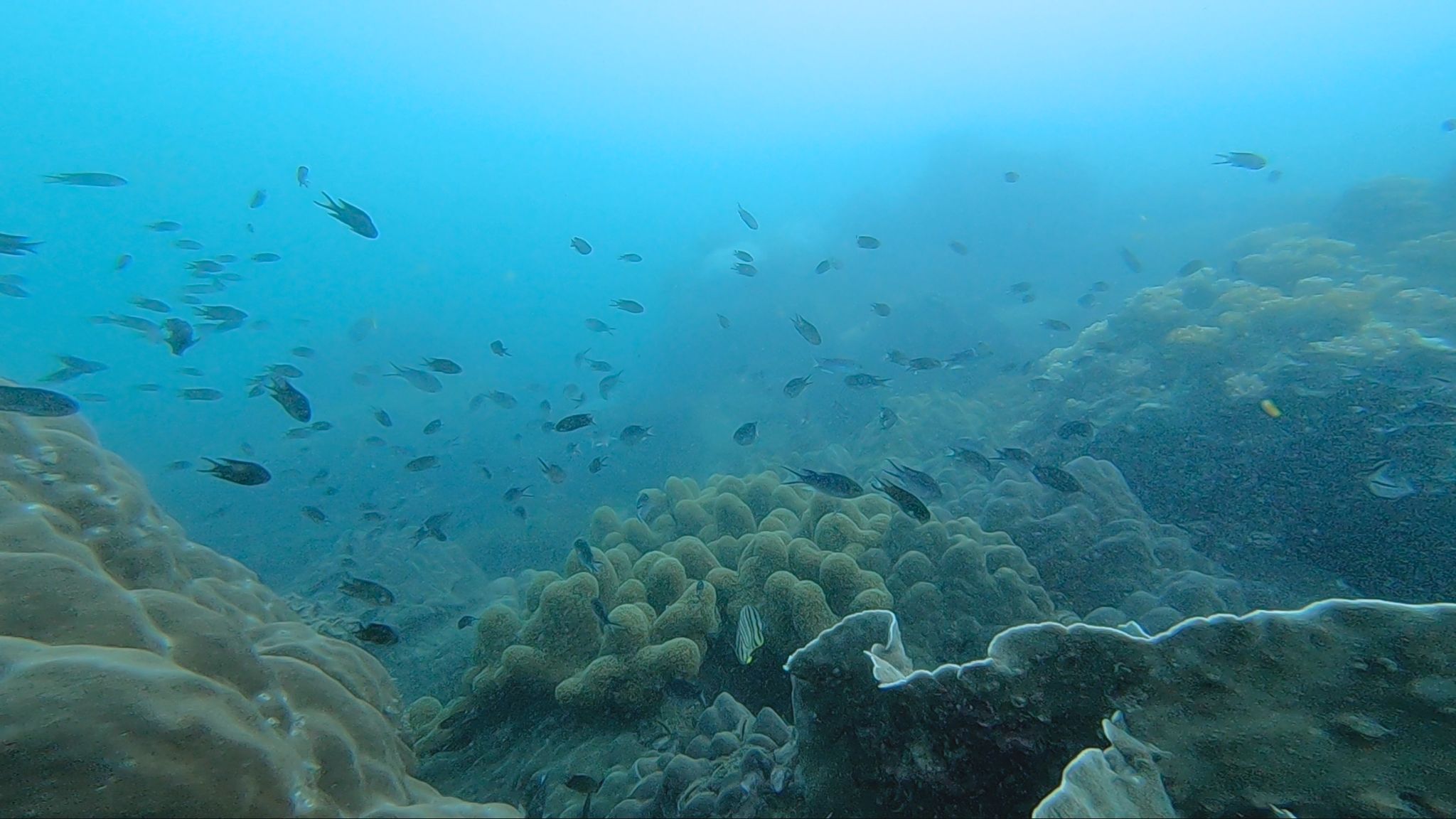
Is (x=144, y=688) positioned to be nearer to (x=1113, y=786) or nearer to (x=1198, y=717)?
(x=1113, y=786)

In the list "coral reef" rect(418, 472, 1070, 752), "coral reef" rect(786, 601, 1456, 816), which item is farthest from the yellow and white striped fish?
"coral reef" rect(786, 601, 1456, 816)

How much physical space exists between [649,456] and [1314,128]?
72911 mm

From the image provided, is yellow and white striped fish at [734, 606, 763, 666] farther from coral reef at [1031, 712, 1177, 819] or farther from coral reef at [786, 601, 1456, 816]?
coral reef at [1031, 712, 1177, 819]

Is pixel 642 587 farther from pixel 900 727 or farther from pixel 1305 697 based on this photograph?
pixel 1305 697

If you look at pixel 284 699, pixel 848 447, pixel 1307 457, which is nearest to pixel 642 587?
pixel 284 699

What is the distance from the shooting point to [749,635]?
369 centimetres

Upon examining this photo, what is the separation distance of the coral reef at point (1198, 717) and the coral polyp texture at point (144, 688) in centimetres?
176

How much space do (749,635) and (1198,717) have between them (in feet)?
7.60

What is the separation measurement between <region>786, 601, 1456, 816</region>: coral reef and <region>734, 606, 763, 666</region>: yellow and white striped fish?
1.06m

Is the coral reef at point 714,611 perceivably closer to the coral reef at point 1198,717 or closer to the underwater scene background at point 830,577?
the underwater scene background at point 830,577

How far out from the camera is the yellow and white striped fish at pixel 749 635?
361 cm

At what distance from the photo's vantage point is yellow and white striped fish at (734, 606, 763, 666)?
3.61 m

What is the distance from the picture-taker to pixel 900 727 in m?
2.42

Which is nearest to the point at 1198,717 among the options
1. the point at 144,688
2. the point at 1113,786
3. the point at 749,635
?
the point at 1113,786
